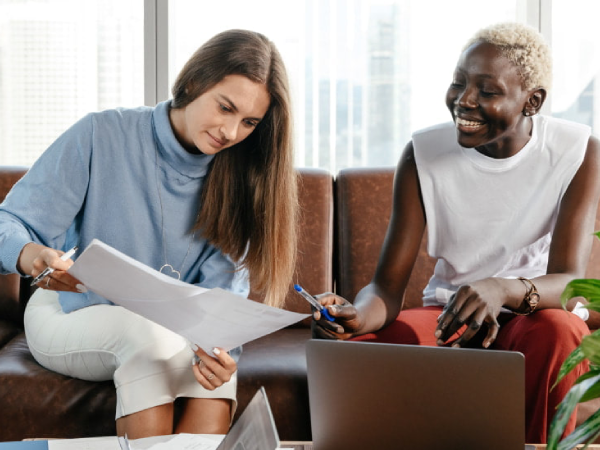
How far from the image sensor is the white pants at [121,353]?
55.4 inches

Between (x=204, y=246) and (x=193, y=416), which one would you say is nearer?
(x=193, y=416)

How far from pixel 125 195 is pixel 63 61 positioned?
1198 millimetres

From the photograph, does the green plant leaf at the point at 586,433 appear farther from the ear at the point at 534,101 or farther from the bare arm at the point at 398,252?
the ear at the point at 534,101

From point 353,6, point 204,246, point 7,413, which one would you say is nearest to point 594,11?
point 353,6

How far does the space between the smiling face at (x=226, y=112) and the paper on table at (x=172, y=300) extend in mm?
517

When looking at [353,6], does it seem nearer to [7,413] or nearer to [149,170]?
[149,170]

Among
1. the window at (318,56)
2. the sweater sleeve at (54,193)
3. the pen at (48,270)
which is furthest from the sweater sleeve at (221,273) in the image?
the window at (318,56)

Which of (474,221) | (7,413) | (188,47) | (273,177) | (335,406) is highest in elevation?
(188,47)

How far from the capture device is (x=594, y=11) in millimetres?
2596

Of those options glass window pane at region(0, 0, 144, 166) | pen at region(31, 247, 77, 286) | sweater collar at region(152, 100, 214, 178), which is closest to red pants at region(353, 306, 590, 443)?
sweater collar at region(152, 100, 214, 178)

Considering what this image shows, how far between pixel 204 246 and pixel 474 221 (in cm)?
65

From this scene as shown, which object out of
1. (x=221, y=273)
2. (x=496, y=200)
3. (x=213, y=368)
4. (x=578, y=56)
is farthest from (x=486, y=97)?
(x=578, y=56)

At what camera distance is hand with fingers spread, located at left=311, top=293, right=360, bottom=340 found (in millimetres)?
1458

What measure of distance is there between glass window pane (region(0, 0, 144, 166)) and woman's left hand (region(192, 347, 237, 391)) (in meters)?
1.50
